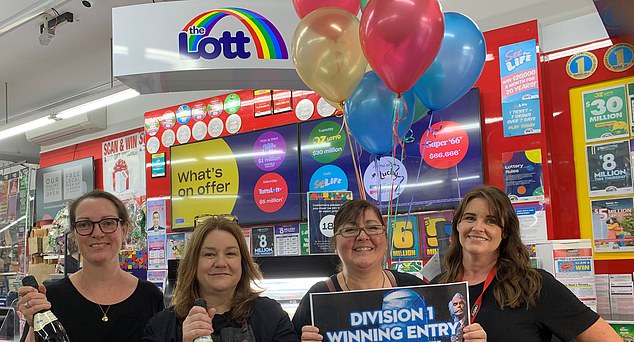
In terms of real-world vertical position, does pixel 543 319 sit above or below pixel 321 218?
below

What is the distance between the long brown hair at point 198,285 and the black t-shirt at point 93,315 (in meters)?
0.28

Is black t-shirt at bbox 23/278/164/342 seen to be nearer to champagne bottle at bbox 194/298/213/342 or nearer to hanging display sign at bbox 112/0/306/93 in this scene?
champagne bottle at bbox 194/298/213/342

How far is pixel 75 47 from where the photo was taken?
7.74 metres

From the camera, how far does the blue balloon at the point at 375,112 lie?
295cm

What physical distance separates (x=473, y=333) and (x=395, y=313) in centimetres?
26

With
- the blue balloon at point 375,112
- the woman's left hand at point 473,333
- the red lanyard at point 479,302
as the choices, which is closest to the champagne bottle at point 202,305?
the woman's left hand at point 473,333

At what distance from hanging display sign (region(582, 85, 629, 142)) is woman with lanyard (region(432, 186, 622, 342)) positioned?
2.41 meters

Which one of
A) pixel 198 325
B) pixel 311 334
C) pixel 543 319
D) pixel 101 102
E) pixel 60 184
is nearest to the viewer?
pixel 198 325

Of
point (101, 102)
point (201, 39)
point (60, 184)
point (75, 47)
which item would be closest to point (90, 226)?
point (201, 39)

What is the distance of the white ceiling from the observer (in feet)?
15.6

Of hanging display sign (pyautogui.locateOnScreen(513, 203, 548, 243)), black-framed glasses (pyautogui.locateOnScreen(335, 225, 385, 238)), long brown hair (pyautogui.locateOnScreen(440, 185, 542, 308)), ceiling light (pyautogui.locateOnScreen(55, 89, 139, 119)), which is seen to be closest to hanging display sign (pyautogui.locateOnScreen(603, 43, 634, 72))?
hanging display sign (pyautogui.locateOnScreen(513, 203, 548, 243))

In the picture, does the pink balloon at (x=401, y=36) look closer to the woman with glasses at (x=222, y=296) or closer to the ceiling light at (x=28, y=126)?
the woman with glasses at (x=222, y=296)

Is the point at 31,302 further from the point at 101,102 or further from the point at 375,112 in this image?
the point at 101,102

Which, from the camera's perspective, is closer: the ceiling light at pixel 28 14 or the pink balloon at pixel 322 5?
the pink balloon at pixel 322 5
